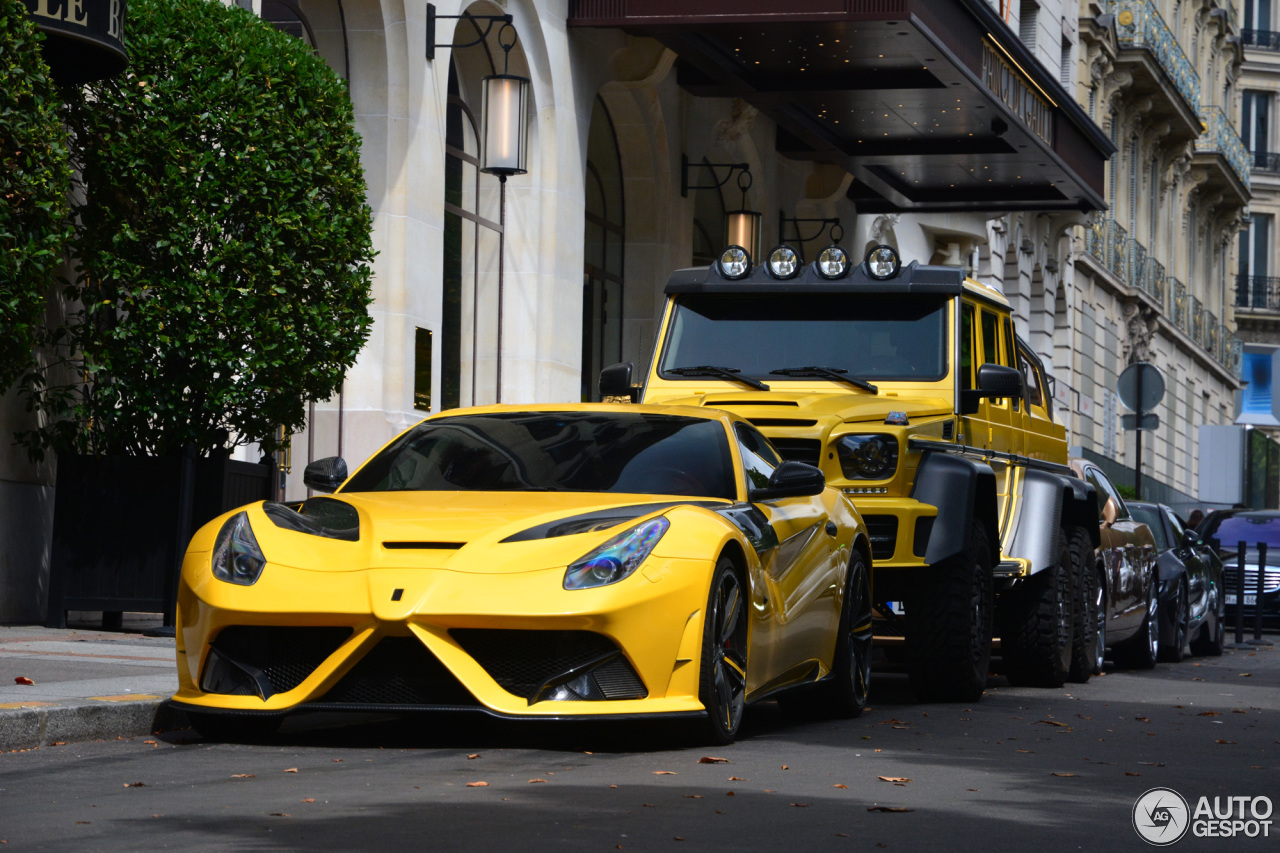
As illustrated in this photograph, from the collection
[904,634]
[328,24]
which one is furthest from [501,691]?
[328,24]

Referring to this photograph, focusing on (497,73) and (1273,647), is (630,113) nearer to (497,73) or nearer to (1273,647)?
(497,73)

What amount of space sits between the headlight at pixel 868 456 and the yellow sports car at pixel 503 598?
205 centimetres

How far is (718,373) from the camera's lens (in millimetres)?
11266

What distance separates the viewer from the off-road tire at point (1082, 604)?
13.0 meters

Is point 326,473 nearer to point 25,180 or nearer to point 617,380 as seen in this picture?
point 617,380

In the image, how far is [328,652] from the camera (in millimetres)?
7449

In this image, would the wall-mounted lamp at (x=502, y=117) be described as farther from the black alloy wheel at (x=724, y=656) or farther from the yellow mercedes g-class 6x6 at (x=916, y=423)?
the black alloy wheel at (x=724, y=656)

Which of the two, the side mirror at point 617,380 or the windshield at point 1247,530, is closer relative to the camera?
the side mirror at point 617,380

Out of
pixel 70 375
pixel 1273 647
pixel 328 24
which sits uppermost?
pixel 328 24

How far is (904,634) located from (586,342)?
13255 millimetres

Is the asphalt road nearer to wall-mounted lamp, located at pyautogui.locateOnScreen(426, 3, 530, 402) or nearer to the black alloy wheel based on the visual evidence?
the black alloy wheel

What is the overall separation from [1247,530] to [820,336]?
53.1 feet

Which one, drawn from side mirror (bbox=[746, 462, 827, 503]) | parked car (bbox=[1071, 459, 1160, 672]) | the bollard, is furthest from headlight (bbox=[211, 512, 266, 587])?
the bollard

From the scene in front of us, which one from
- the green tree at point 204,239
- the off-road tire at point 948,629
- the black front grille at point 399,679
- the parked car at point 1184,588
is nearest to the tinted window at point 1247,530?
the parked car at point 1184,588
